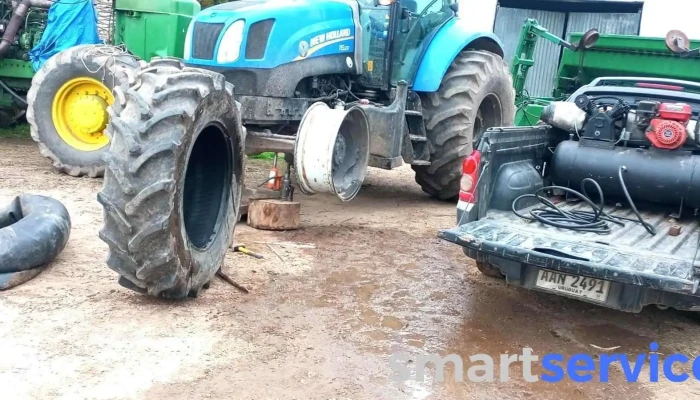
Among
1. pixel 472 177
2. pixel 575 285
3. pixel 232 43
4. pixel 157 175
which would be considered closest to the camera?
pixel 157 175

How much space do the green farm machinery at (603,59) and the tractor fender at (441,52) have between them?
2110 millimetres

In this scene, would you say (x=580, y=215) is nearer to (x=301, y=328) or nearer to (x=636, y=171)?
(x=636, y=171)

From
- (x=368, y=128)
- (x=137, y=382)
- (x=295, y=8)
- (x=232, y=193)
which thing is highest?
(x=295, y=8)

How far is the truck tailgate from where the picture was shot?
360 cm

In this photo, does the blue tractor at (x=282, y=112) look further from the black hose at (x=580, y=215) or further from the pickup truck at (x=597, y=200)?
the black hose at (x=580, y=215)

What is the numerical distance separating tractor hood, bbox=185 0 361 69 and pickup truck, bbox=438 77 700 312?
1935 millimetres

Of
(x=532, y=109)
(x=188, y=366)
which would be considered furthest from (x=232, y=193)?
(x=532, y=109)

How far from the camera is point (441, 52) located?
22.3 ft

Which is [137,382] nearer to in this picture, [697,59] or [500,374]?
[500,374]

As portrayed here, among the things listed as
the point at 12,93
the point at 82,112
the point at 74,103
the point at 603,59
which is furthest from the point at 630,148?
the point at 12,93

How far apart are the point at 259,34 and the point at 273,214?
1.46 m

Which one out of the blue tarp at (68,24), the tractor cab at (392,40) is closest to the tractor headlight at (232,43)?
the tractor cab at (392,40)

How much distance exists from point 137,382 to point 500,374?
176cm

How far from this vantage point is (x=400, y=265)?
5227 mm
